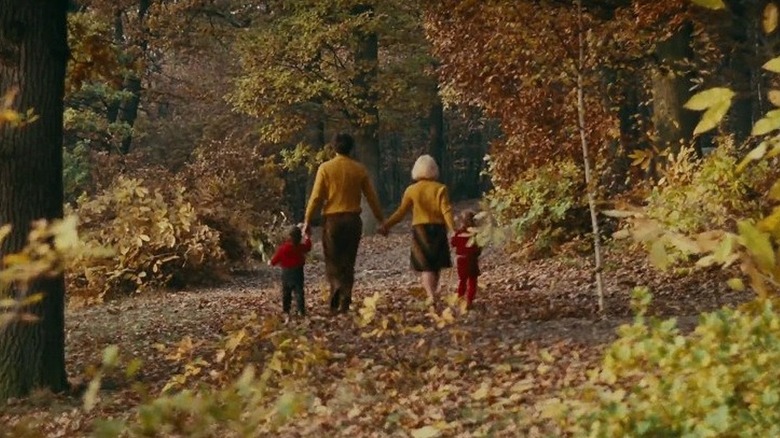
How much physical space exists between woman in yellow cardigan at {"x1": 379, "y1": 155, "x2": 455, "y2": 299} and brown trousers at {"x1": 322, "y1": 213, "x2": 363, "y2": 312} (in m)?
0.37

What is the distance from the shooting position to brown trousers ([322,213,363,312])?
12.3 metres

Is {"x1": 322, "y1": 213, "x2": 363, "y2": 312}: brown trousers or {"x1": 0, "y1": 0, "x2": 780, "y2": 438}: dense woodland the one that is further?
{"x1": 322, "y1": 213, "x2": 363, "y2": 312}: brown trousers

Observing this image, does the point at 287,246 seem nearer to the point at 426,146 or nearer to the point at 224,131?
the point at 224,131

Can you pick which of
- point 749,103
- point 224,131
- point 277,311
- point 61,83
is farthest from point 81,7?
point 61,83

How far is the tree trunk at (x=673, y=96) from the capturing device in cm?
1670

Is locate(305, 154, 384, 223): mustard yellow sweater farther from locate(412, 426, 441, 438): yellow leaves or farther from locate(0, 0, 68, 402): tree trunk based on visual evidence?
locate(412, 426, 441, 438): yellow leaves

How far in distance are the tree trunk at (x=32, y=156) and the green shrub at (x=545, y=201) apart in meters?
9.73

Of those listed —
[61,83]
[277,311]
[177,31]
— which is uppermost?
[177,31]

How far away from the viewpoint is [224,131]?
41.5 metres

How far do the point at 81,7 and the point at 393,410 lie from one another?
26.7 meters

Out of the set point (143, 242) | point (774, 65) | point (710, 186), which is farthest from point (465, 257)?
point (774, 65)

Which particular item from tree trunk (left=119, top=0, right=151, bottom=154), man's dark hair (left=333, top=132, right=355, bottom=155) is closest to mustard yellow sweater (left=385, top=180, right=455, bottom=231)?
man's dark hair (left=333, top=132, right=355, bottom=155)

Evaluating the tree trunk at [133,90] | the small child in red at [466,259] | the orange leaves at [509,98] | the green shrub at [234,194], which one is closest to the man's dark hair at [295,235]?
the small child in red at [466,259]

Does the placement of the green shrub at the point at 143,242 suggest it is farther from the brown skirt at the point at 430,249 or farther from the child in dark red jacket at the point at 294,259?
the brown skirt at the point at 430,249
